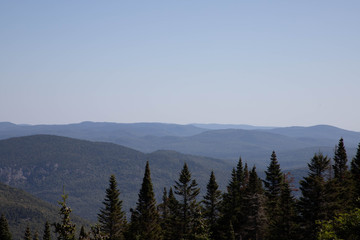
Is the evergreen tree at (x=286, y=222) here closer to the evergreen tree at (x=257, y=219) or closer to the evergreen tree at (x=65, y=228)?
the evergreen tree at (x=257, y=219)

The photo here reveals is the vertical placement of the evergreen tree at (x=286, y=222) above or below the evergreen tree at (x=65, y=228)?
below

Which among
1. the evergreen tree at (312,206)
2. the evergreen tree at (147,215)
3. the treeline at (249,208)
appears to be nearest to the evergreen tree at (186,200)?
the treeline at (249,208)

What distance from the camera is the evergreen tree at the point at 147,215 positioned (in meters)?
54.8

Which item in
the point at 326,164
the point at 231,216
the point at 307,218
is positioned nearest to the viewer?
the point at 307,218

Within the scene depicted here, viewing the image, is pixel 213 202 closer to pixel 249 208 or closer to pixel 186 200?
pixel 186 200

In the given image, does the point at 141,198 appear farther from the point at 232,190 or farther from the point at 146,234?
the point at 232,190

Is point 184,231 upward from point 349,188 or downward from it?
downward

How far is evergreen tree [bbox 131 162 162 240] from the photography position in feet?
180

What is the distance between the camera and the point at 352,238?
18312 millimetres

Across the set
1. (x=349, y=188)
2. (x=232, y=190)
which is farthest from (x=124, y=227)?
(x=349, y=188)

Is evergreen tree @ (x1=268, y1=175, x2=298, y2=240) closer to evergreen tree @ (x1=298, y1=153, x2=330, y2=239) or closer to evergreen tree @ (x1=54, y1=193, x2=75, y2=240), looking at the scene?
evergreen tree @ (x1=298, y1=153, x2=330, y2=239)

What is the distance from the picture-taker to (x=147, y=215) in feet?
181

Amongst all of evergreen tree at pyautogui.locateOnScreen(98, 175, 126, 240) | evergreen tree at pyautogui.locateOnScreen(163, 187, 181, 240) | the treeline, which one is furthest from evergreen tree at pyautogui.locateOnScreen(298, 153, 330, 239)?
evergreen tree at pyautogui.locateOnScreen(98, 175, 126, 240)

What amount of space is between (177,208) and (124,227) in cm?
1100
